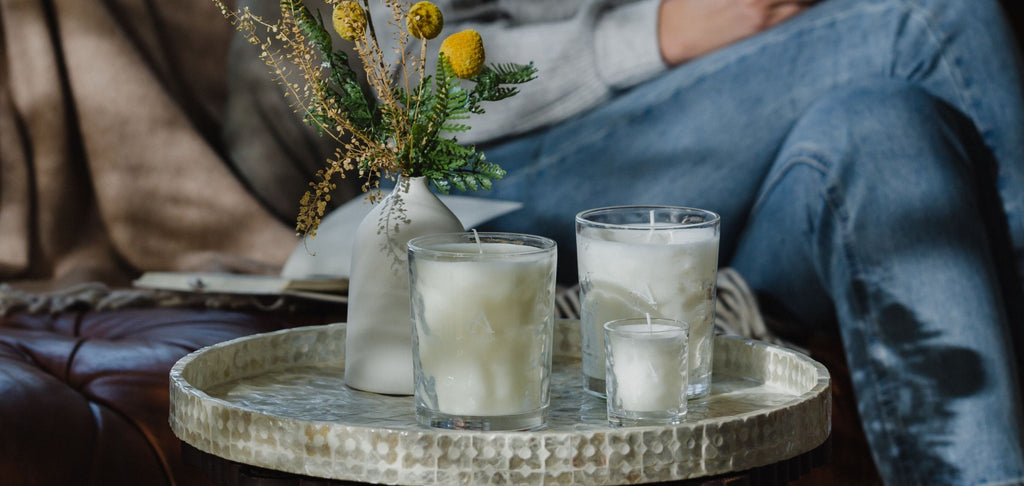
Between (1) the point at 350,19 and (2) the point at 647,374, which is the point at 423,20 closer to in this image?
(1) the point at 350,19

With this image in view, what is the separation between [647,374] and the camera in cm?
64

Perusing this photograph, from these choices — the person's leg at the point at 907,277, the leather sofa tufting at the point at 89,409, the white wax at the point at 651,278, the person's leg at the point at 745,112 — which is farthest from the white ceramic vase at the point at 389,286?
the person's leg at the point at 745,112

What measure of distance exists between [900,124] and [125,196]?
122 cm

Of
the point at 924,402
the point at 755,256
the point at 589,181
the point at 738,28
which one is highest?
the point at 738,28

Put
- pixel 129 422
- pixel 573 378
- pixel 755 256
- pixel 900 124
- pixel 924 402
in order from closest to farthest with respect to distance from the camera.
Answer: pixel 573 378
pixel 129 422
pixel 924 402
pixel 900 124
pixel 755 256

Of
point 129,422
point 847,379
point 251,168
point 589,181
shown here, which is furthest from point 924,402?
point 251,168

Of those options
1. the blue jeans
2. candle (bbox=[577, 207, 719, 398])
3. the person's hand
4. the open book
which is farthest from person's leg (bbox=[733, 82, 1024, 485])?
candle (bbox=[577, 207, 719, 398])

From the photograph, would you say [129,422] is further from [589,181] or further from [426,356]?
[589,181]

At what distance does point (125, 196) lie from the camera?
1766mm

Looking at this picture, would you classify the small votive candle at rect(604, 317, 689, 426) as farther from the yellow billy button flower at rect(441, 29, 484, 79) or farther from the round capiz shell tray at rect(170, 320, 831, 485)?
the yellow billy button flower at rect(441, 29, 484, 79)

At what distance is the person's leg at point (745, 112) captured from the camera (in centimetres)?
153

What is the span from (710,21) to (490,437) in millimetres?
1268

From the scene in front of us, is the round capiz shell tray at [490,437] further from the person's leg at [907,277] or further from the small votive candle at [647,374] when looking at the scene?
the person's leg at [907,277]

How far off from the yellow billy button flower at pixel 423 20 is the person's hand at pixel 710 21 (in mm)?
1035
